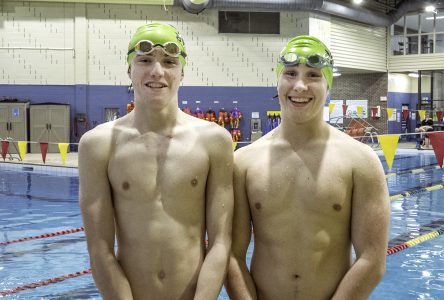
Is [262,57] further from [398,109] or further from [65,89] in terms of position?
[398,109]

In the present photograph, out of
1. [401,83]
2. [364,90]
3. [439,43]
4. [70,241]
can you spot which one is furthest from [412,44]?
[70,241]

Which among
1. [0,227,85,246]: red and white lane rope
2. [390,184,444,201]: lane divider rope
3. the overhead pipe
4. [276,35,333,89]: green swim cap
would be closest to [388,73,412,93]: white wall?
the overhead pipe

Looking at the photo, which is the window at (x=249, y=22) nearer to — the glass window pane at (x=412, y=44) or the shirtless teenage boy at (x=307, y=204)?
the glass window pane at (x=412, y=44)

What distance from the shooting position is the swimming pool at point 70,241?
5734mm

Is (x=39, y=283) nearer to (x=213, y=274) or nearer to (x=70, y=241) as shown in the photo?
(x=70, y=241)

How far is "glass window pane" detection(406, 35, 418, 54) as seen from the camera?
26833 millimetres

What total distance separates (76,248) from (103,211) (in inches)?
209

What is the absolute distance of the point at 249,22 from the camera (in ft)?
69.7

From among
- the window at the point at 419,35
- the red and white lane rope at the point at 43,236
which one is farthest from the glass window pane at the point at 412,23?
the red and white lane rope at the point at 43,236

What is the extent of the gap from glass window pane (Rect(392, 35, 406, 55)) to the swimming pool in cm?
1426

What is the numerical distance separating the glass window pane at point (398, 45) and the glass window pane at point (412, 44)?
0.34 m

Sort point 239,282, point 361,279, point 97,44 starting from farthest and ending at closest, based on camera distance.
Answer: point 97,44 < point 239,282 < point 361,279

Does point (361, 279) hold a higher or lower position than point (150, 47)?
lower

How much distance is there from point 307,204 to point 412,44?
27.1m
